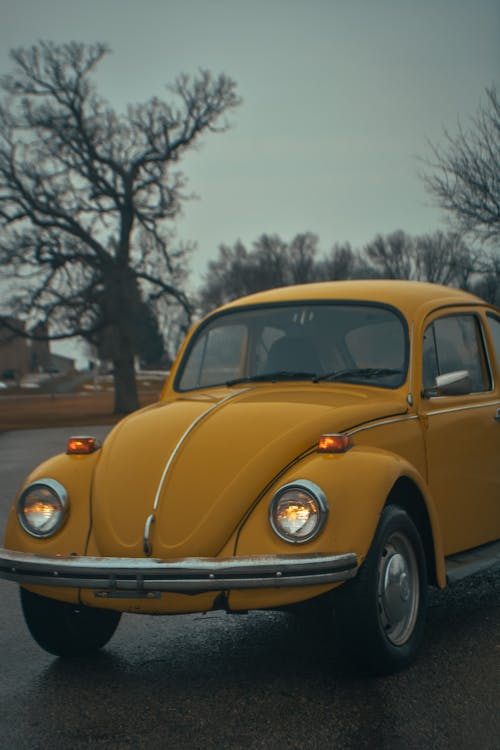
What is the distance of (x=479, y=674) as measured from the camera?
4383 millimetres

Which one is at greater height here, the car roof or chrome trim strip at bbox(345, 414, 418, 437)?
the car roof

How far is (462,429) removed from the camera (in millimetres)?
5582

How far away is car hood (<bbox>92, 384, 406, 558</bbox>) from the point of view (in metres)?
4.25

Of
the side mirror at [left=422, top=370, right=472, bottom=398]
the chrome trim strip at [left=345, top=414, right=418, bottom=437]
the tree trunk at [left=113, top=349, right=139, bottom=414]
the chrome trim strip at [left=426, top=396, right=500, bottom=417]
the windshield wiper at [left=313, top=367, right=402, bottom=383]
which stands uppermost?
the windshield wiper at [left=313, top=367, right=402, bottom=383]

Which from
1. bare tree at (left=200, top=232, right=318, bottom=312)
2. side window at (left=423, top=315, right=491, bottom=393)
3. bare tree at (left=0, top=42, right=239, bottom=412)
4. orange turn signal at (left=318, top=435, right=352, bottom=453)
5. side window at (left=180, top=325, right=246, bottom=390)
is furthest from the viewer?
bare tree at (left=200, top=232, right=318, bottom=312)

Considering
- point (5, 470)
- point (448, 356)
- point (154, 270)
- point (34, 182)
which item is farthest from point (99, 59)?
point (448, 356)

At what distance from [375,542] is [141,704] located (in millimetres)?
1203

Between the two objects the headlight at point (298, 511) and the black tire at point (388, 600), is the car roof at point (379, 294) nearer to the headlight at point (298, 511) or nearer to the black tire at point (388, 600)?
the black tire at point (388, 600)

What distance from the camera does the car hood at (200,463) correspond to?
13.9 ft

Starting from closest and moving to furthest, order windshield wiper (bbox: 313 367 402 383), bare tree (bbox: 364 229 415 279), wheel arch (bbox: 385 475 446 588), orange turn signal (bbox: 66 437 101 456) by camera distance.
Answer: wheel arch (bbox: 385 475 446 588), orange turn signal (bbox: 66 437 101 456), windshield wiper (bbox: 313 367 402 383), bare tree (bbox: 364 229 415 279)

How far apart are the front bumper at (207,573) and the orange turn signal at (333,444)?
1.71 feet

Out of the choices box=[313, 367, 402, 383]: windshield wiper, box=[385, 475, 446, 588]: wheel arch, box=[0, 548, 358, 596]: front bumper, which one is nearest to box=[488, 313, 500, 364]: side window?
box=[313, 367, 402, 383]: windshield wiper

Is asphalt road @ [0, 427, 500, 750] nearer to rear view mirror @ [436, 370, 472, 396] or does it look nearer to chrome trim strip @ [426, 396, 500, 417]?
chrome trim strip @ [426, 396, 500, 417]

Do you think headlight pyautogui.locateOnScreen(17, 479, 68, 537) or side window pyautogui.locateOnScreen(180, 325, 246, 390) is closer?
headlight pyautogui.locateOnScreen(17, 479, 68, 537)
